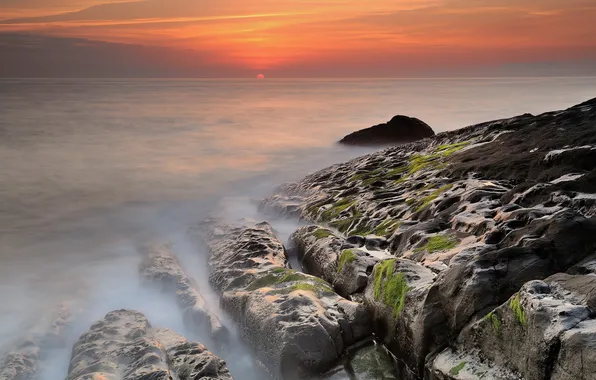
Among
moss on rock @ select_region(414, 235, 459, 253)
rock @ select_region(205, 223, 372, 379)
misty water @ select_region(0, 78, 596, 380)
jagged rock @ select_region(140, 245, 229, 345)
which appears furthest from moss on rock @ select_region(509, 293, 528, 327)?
jagged rock @ select_region(140, 245, 229, 345)

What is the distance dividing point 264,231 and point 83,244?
21.6ft

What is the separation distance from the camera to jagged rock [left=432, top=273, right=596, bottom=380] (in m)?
4.15

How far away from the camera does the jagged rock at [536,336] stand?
4.15 metres

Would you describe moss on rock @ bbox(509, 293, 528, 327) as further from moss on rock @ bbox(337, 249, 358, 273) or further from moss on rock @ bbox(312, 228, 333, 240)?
moss on rock @ bbox(312, 228, 333, 240)

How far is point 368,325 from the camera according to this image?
694 cm

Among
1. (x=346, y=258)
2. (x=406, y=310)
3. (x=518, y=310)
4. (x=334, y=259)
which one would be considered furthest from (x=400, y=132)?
(x=518, y=310)

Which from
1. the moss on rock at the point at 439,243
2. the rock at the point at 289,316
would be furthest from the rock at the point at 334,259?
the moss on rock at the point at 439,243

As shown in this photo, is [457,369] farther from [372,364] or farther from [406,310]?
[372,364]

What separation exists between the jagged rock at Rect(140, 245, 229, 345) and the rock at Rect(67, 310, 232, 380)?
942mm

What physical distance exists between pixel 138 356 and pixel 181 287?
3.63m

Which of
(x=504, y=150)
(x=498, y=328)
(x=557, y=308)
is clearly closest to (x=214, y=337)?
(x=498, y=328)

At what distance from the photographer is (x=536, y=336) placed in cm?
446

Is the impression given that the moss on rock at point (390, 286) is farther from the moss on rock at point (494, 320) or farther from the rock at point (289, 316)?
the moss on rock at point (494, 320)

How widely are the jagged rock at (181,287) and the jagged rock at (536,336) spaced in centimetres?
417
